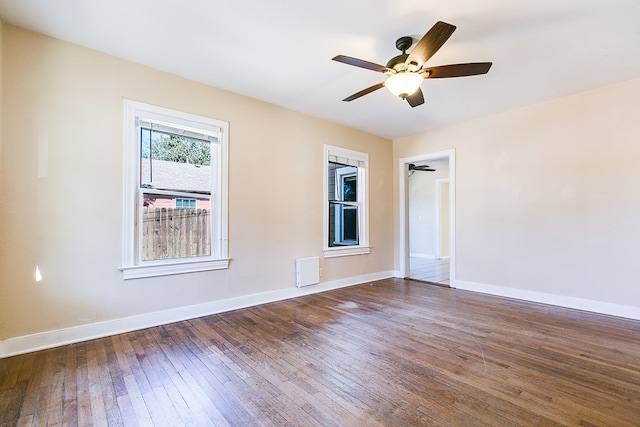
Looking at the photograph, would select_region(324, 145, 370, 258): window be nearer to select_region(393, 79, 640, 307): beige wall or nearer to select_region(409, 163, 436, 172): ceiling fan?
select_region(393, 79, 640, 307): beige wall

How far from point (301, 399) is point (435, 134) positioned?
15.3ft

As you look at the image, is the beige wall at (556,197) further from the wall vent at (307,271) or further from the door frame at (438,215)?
the door frame at (438,215)

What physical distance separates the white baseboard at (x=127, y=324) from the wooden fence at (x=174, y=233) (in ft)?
2.02

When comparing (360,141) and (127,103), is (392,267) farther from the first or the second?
(127,103)

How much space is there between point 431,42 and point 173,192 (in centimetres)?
288

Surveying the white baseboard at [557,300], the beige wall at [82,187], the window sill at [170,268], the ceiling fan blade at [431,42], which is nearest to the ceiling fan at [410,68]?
the ceiling fan blade at [431,42]

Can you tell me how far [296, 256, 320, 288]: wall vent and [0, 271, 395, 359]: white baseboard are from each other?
0.46 ft

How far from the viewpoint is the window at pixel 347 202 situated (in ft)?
16.0

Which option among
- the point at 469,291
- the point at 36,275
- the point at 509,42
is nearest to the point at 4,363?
the point at 36,275

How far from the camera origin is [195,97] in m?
3.34

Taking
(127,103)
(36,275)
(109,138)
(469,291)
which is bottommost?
(469,291)

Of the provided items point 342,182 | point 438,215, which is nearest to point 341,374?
point 342,182

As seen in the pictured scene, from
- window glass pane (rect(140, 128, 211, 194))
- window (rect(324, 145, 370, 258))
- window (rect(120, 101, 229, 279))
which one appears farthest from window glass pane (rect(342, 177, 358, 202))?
window glass pane (rect(140, 128, 211, 194))

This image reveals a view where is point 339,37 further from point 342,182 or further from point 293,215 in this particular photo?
point 342,182
